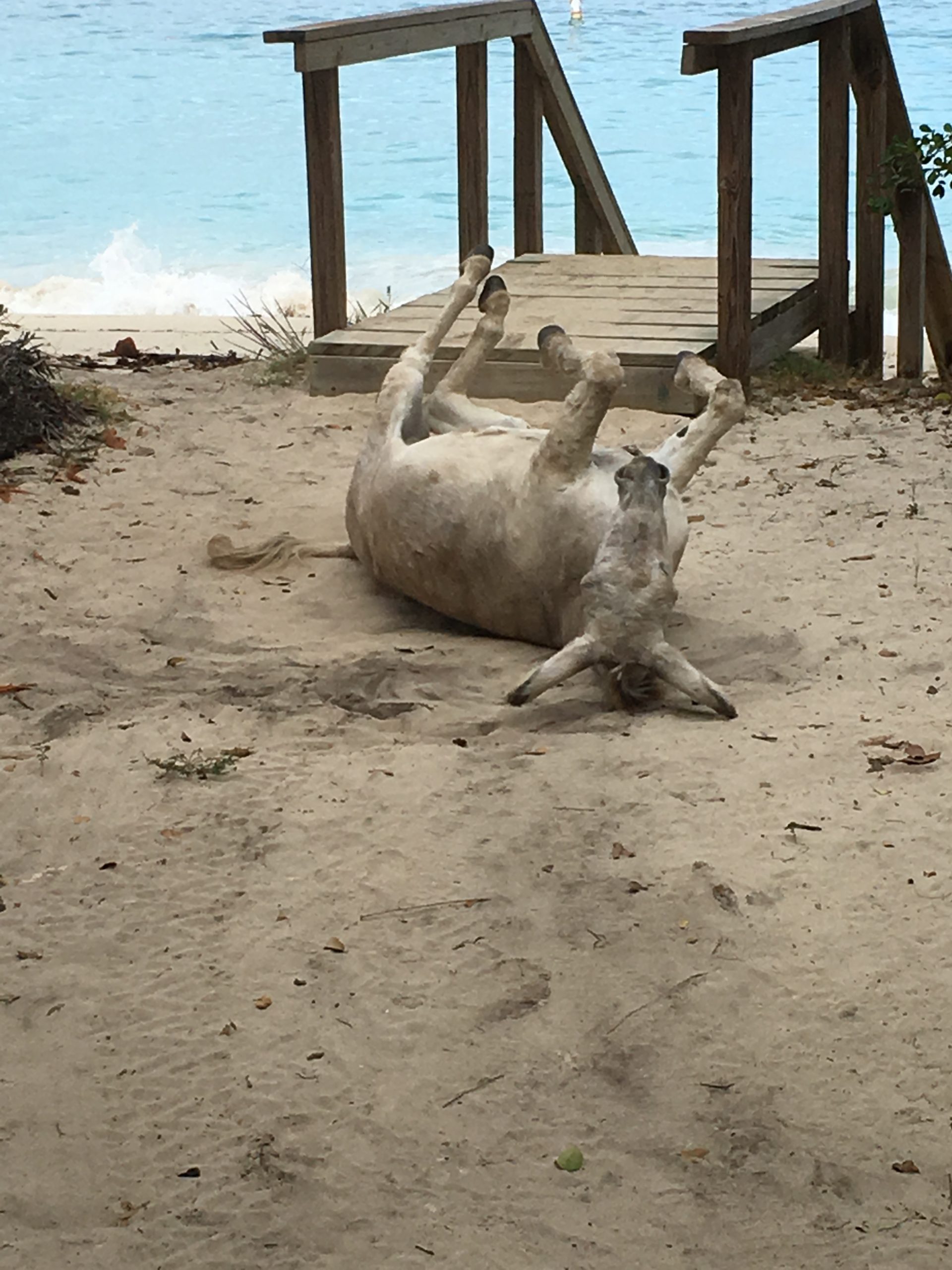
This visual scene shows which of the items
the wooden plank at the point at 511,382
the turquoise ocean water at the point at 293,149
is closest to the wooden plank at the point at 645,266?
the wooden plank at the point at 511,382

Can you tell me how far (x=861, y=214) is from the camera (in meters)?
8.22

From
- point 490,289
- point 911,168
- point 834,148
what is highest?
point 834,148

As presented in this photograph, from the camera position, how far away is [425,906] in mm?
3082

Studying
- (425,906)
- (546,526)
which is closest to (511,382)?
(546,526)

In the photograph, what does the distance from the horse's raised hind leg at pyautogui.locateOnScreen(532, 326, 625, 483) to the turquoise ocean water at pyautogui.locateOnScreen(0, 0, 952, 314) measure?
11.9 m

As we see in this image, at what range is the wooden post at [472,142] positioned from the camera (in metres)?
8.79

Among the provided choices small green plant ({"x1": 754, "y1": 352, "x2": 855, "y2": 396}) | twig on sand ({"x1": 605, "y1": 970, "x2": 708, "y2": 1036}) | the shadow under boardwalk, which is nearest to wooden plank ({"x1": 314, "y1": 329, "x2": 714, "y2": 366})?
the shadow under boardwalk

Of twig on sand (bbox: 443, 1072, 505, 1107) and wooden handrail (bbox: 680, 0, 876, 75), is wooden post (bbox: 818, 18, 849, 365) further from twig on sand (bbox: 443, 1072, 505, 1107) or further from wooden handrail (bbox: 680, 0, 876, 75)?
twig on sand (bbox: 443, 1072, 505, 1107)

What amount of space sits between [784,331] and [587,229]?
307 cm

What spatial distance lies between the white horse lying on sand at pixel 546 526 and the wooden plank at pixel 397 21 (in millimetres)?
2801

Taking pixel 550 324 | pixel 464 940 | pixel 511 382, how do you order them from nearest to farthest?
1. pixel 464 940
2. pixel 511 382
3. pixel 550 324

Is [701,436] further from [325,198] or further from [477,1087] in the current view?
[325,198]

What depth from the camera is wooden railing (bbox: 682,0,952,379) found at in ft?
22.2

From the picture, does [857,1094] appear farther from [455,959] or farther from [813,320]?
[813,320]
